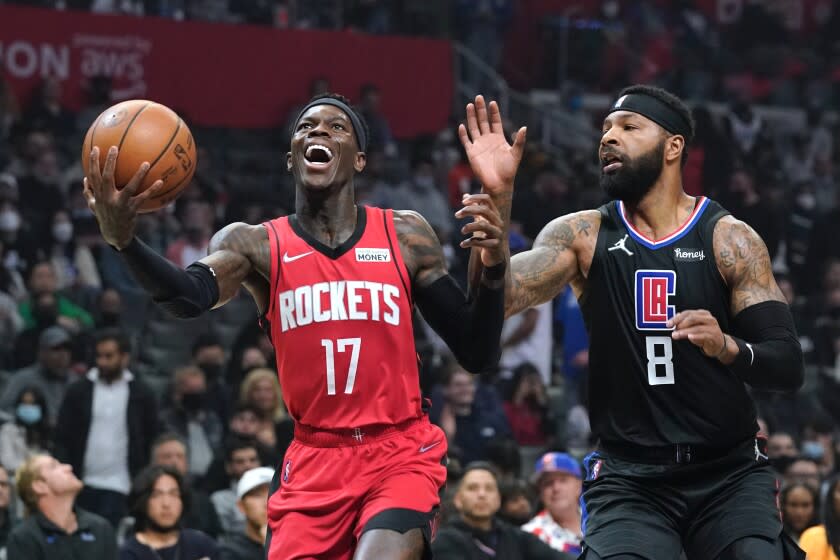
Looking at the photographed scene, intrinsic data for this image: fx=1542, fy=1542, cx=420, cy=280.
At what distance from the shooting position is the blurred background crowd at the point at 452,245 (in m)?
10.7

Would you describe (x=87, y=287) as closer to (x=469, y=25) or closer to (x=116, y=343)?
(x=116, y=343)

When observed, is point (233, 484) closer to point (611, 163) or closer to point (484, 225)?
point (611, 163)

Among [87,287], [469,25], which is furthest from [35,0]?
[469,25]

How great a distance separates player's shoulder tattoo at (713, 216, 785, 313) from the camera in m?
5.97

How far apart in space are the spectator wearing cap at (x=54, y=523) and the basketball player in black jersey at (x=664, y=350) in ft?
12.2

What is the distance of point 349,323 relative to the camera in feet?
19.3

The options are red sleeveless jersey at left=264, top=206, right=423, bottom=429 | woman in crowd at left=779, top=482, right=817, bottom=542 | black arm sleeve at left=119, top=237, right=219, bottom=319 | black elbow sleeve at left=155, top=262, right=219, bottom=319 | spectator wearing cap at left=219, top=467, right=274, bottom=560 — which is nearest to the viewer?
black arm sleeve at left=119, top=237, right=219, bottom=319

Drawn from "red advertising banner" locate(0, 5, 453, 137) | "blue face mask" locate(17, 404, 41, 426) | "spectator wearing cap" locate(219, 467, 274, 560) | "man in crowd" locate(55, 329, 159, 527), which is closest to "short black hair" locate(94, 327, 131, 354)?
"man in crowd" locate(55, 329, 159, 527)

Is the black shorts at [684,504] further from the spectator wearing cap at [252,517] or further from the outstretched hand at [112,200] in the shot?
the spectator wearing cap at [252,517]

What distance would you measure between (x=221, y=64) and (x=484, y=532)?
930 centimetres

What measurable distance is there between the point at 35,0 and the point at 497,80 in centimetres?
577

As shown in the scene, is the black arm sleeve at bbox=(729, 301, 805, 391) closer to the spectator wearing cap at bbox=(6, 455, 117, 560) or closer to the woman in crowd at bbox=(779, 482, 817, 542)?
the woman in crowd at bbox=(779, 482, 817, 542)

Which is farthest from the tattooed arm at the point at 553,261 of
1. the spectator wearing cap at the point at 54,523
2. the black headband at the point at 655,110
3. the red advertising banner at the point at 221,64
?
the red advertising banner at the point at 221,64

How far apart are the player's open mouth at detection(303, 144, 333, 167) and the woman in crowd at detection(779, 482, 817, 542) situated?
499 cm
